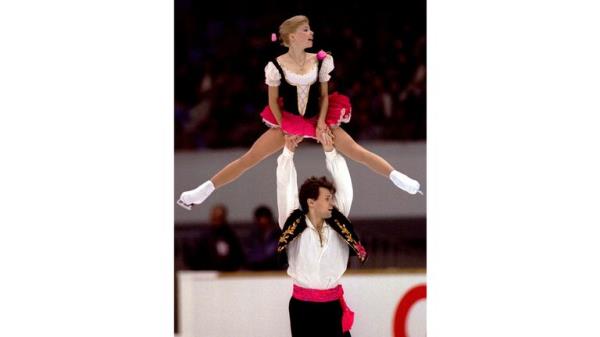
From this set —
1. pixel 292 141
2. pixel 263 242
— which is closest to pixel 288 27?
pixel 292 141

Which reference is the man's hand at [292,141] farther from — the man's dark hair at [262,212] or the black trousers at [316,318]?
the black trousers at [316,318]

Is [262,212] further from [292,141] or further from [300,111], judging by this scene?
[300,111]

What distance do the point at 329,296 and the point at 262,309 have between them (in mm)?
279

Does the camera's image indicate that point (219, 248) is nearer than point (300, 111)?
No

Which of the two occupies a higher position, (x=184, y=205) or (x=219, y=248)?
(x=184, y=205)

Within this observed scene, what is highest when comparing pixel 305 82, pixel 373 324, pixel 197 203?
pixel 305 82

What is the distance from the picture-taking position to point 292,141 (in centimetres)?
493

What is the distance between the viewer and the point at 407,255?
5.05m

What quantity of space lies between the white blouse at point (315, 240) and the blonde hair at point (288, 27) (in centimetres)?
39

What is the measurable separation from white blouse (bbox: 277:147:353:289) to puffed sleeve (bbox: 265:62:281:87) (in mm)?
237
